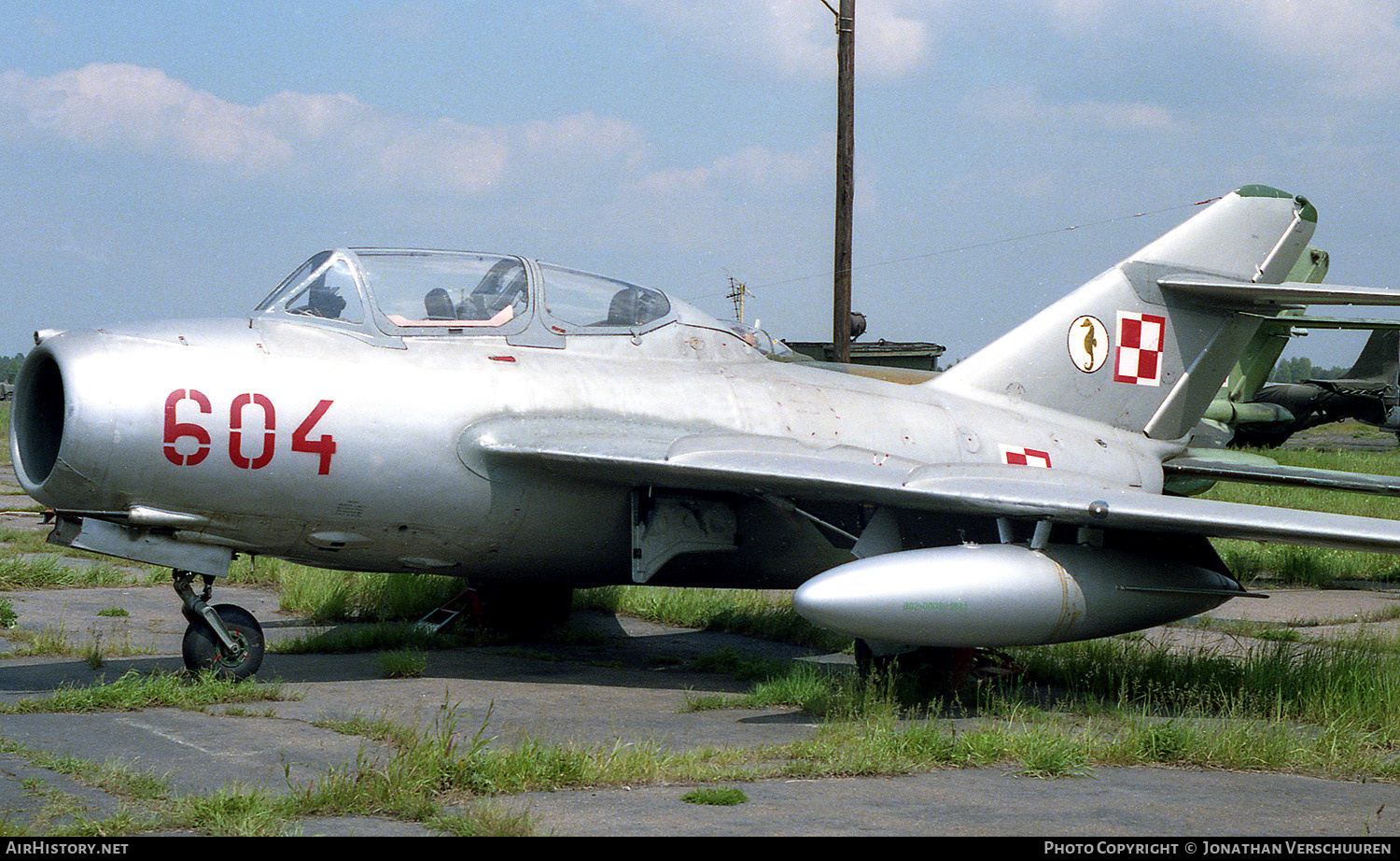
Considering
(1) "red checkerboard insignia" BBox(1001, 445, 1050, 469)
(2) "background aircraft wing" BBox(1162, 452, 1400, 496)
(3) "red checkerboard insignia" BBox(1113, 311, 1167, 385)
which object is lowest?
(2) "background aircraft wing" BBox(1162, 452, 1400, 496)

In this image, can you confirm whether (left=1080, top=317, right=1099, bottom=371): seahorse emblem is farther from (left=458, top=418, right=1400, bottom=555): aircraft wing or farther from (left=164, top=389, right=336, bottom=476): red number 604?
(left=164, top=389, right=336, bottom=476): red number 604

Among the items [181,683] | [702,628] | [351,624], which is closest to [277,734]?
[181,683]

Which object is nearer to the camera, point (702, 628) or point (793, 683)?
point (793, 683)

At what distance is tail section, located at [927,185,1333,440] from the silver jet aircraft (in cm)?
Answer: 42

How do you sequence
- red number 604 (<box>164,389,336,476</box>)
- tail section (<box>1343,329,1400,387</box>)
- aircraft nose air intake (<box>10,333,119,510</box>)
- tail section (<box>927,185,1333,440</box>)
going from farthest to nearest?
tail section (<box>1343,329,1400,387</box>)
tail section (<box>927,185,1333,440</box>)
red number 604 (<box>164,389,336,476</box>)
aircraft nose air intake (<box>10,333,119,510</box>)

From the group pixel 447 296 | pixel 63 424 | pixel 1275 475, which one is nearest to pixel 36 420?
pixel 63 424

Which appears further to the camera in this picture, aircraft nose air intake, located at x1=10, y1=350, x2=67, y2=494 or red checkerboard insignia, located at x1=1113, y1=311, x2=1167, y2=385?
red checkerboard insignia, located at x1=1113, y1=311, x2=1167, y2=385

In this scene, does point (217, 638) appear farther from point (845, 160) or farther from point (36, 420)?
point (845, 160)

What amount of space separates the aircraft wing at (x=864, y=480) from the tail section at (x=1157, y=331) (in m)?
2.15

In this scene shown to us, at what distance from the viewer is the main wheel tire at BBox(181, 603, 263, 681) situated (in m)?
7.75

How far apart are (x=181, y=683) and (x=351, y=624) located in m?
3.36

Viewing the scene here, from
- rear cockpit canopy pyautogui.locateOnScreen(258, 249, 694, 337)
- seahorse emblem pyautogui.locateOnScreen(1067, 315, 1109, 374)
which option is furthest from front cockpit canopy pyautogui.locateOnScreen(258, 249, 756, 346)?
seahorse emblem pyautogui.locateOnScreen(1067, 315, 1109, 374)
